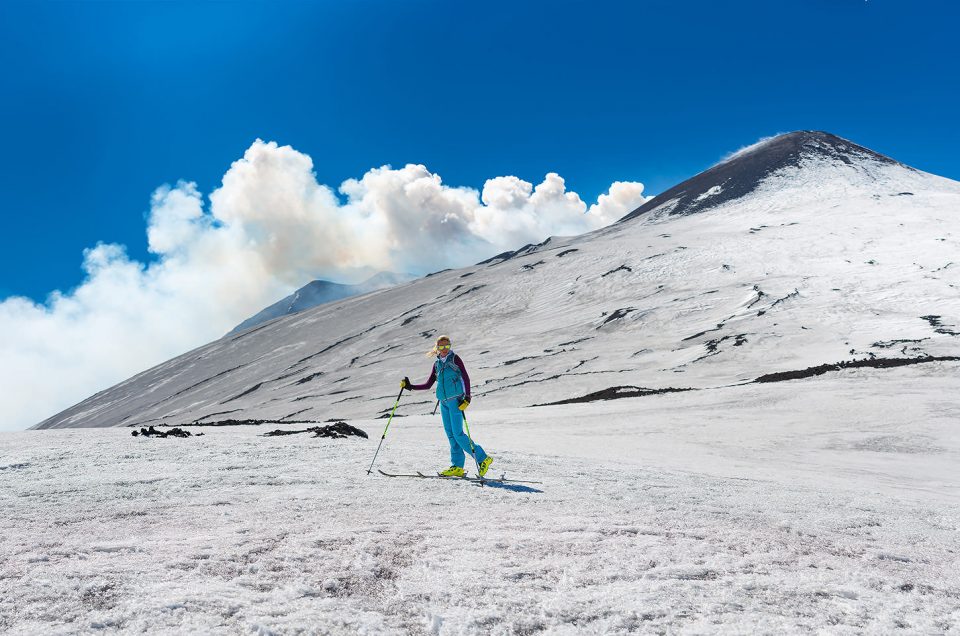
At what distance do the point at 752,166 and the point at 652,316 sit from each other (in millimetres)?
70403

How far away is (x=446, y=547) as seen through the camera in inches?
213

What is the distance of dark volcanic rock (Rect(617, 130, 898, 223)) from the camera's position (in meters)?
94.5

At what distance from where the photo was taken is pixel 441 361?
10.1 metres

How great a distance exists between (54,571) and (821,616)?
5.66m

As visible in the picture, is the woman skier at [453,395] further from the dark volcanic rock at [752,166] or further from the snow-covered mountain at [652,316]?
the dark volcanic rock at [752,166]

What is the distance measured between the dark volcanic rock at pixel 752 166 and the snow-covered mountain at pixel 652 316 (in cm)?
125

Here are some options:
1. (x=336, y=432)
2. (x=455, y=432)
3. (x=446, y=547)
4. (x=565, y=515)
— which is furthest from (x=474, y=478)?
(x=336, y=432)

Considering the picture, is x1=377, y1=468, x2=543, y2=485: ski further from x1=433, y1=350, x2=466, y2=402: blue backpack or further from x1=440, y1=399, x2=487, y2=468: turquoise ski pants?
x1=433, y1=350, x2=466, y2=402: blue backpack

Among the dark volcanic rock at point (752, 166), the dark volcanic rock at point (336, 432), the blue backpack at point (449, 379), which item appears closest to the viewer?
the blue backpack at point (449, 379)

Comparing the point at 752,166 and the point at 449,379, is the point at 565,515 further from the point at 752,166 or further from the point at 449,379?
the point at 752,166

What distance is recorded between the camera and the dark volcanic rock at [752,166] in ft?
310

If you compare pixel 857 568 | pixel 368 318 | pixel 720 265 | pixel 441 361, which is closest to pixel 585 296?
pixel 720 265

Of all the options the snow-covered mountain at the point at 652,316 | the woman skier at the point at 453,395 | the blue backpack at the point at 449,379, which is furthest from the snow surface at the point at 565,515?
the blue backpack at the point at 449,379

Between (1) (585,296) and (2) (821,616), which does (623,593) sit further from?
(1) (585,296)
